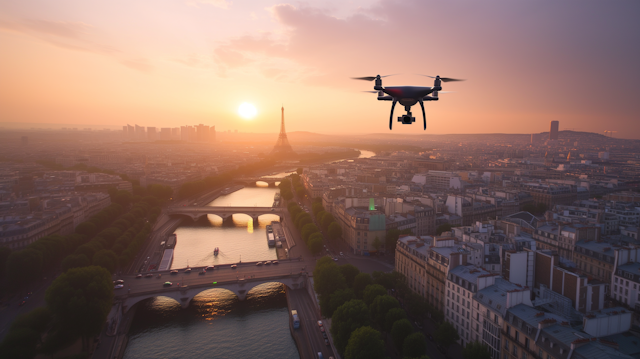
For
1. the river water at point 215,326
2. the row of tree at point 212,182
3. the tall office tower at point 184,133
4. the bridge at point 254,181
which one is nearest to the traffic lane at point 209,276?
the river water at point 215,326

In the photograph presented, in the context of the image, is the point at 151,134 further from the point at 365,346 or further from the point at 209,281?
the point at 365,346

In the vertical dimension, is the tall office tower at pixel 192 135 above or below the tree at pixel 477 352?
above

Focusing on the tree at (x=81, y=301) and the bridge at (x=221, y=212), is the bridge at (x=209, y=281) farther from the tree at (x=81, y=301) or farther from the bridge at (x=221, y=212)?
the bridge at (x=221, y=212)

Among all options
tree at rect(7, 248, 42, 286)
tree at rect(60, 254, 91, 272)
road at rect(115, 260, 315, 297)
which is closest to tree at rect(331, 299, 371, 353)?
road at rect(115, 260, 315, 297)

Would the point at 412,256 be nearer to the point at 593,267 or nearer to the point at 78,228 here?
the point at 593,267

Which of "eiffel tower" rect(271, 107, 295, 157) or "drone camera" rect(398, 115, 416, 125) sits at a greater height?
"drone camera" rect(398, 115, 416, 125)

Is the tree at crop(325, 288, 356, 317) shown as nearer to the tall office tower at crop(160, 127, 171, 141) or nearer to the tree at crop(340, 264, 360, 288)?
the tree at crop(340, 264, 360, 288)
